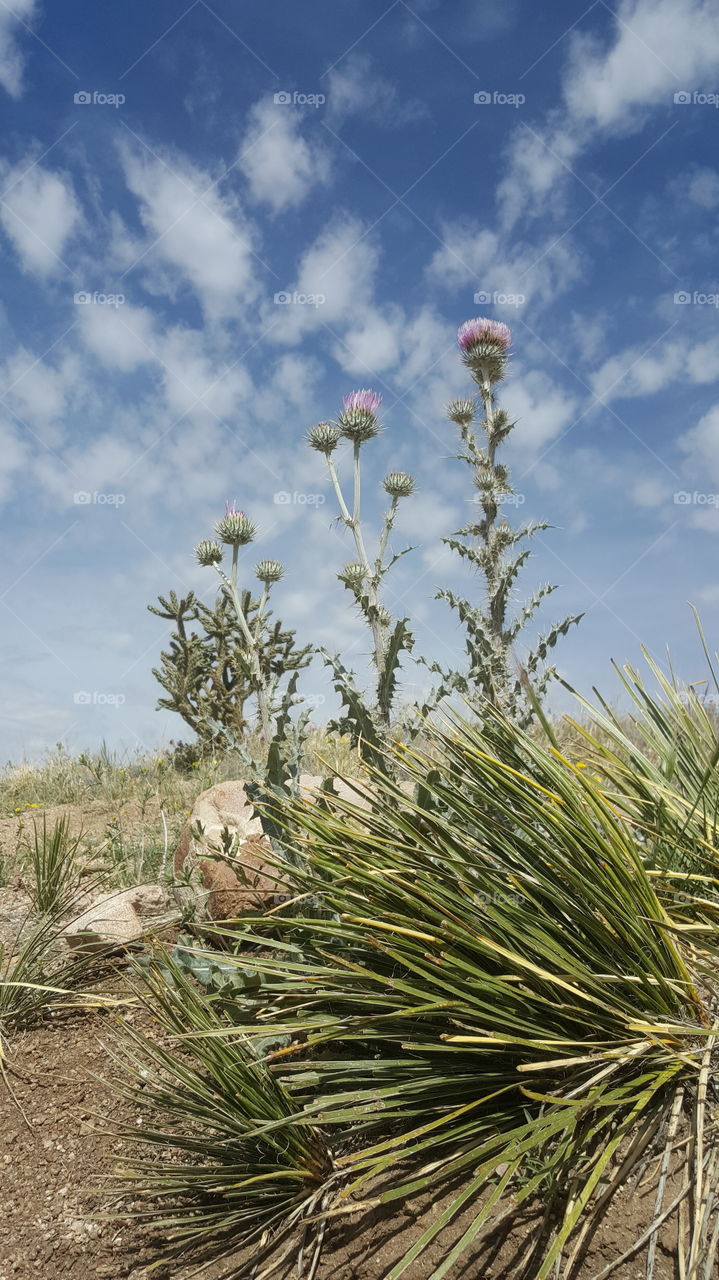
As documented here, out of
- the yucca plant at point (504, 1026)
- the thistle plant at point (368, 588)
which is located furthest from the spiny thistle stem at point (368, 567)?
the yucca plant at point (504, 1026)

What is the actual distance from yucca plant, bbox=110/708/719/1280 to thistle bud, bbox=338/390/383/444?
4.93 metres

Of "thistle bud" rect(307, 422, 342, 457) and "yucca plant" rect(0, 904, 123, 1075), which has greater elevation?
"thistle bud" rect(307, 422, 342, 457)

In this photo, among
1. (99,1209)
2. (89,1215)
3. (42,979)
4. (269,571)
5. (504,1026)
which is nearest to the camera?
(504,1026)

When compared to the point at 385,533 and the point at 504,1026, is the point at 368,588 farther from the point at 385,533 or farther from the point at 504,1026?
the point at 504,1026

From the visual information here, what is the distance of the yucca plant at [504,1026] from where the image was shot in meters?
1.55

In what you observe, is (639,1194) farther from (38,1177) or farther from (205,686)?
(205,686)

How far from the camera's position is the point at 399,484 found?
23.8 ft

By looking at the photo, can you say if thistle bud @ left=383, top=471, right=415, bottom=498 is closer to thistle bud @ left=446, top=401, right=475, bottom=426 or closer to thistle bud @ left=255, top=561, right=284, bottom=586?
thistle bud @ left=446, top=401, right=475, bottom=426

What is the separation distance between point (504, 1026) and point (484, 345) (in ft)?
21.5

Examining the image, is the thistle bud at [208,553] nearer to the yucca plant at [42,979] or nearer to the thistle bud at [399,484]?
the thistle bud at [399,484]

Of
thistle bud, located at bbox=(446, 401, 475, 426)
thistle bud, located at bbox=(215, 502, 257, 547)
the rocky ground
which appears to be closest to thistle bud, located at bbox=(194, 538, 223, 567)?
thistle bud, located at bbox=(215, 502, 257, 547)

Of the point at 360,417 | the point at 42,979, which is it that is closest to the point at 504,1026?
the point at 42,979

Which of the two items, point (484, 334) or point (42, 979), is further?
point (484, 334)

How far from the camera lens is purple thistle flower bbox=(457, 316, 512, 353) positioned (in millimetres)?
7395
